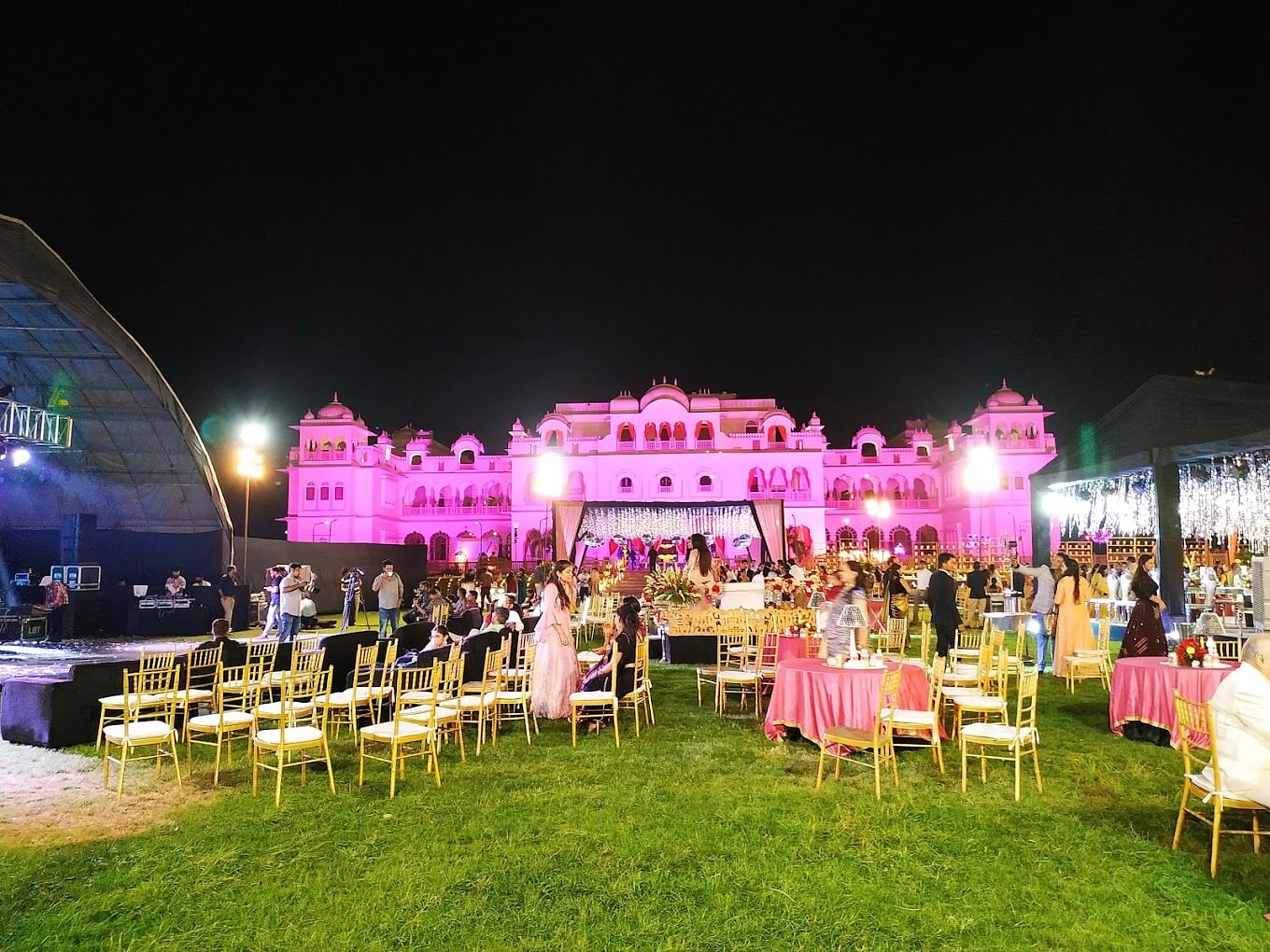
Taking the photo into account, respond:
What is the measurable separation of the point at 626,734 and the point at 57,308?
10425mm

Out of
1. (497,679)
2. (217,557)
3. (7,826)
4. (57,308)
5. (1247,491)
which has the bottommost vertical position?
(7,826)

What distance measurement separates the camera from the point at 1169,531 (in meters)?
10.7

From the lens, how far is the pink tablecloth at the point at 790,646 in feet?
26.1

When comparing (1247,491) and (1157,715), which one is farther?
(1247,491)

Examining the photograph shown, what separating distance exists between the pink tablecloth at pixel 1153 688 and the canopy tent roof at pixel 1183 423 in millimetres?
4728

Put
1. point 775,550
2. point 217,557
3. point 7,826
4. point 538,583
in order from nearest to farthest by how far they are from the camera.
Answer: point 7,826, point 217,557, point 538,583, point 775,550

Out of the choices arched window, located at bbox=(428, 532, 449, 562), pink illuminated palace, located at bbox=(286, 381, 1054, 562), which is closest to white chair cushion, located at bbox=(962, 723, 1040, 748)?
pink illuminated palace, located at bbox=(286, 381, 1054, 562)

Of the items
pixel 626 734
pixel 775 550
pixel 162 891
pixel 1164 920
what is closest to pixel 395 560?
pixel 775 550

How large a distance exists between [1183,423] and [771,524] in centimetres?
1406

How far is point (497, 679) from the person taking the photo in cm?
648

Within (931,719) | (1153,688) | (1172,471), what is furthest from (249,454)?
(1172,471)

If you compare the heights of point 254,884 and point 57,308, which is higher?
point 57,308

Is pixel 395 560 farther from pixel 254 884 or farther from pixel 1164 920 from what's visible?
pixel 1164 920

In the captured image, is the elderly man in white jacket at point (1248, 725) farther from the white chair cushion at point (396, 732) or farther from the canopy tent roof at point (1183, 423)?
the canopy tent roof at point (1183, 423)
